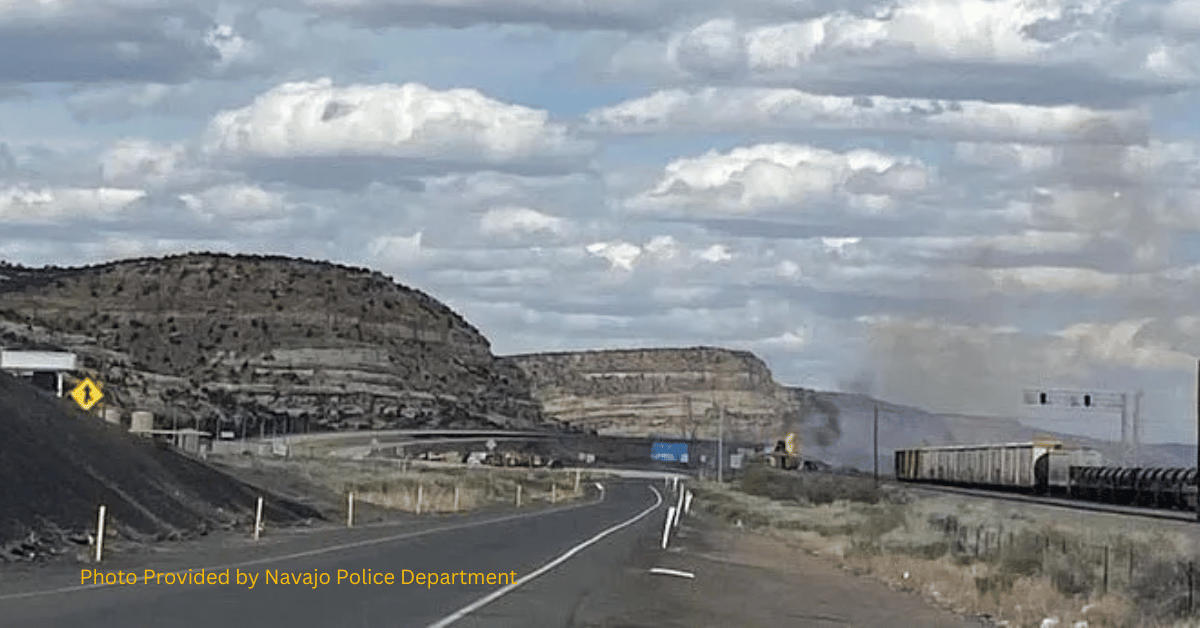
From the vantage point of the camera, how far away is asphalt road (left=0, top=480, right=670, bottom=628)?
22.0m

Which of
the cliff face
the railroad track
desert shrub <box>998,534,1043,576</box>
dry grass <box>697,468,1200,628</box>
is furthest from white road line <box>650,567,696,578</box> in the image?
the cliff face

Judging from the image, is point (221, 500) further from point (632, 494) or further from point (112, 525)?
point (632, 494)

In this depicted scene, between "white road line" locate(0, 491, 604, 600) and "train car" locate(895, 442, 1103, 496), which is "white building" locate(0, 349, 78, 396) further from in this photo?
"train car" locate(895, 442, 1103, 496)

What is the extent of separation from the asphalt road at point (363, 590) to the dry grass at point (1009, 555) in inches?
242

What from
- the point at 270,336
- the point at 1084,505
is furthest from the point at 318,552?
the point at 270,336

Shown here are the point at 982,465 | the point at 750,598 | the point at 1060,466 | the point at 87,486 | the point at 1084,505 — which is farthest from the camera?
the point at 982,465

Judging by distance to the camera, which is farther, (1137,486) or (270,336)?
(270,336)

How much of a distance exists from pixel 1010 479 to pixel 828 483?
20.4 m

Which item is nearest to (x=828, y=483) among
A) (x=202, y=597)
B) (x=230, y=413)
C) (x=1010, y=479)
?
(x=1010, y=479)

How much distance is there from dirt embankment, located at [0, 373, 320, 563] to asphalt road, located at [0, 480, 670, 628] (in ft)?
10.3

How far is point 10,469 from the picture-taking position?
41.3 meters

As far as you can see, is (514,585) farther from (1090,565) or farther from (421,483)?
(421,483)
